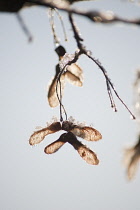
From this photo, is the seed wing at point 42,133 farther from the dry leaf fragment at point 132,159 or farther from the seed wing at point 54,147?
the dry leaf fragment at point 132,159

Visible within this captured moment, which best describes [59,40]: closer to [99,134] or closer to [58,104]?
[58,104]

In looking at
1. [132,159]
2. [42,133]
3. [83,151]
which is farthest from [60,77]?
[132,159]

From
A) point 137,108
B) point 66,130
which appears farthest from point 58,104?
point 137,108

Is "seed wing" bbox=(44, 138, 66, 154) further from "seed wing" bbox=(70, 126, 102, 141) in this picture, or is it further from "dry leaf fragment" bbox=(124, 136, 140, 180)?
"dry leaf fragment" bbox=(124, 136, 140, 180)

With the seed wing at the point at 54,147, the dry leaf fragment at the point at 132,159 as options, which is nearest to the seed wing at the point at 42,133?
the seed wing at the point at 54,147

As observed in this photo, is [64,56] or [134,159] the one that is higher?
[64,56]

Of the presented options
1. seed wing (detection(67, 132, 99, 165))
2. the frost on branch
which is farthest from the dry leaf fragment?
Result: the frost on branch
